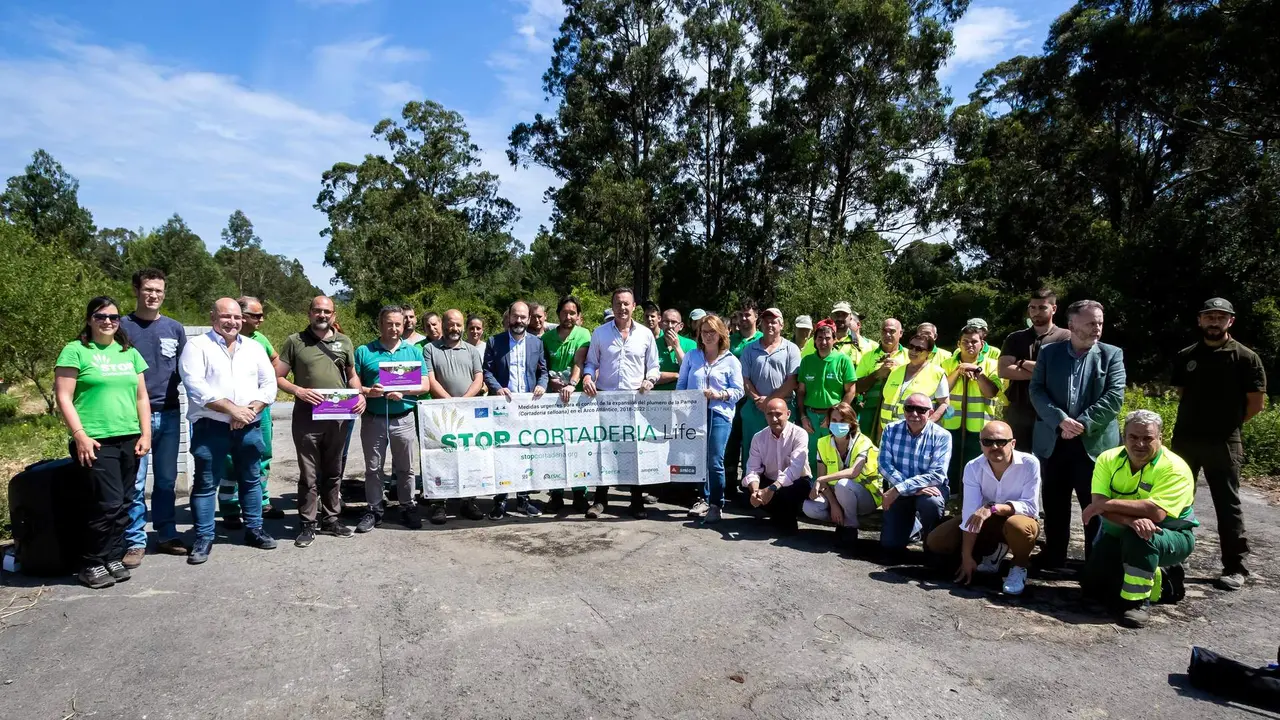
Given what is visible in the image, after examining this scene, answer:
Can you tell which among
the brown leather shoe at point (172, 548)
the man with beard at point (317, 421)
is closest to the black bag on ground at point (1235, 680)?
the man with beard at point (317, 421)

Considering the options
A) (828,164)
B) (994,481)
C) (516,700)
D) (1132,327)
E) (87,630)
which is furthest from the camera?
(828,164)

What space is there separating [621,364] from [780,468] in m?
1.78

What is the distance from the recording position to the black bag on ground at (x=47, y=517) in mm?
4801

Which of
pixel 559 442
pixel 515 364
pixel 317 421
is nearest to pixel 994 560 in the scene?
pixel 559 442

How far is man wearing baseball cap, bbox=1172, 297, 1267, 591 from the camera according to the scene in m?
5.13

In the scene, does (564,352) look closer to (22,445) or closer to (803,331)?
(803,331)

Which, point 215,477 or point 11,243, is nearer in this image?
point 215,477

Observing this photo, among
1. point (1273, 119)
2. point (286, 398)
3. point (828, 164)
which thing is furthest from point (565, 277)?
point (1273, 119)

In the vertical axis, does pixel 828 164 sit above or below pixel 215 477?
above

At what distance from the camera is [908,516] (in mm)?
5559

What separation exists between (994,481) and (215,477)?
228 inches

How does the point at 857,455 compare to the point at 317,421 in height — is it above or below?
below

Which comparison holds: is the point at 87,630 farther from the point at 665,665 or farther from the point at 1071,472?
the point at 1071,472

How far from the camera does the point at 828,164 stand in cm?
3328
